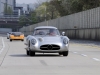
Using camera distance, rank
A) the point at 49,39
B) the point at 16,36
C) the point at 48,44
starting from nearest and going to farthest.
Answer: the point at 48,44 → the point at 49,39 → the point at 16,36

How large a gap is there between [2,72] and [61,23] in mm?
68179

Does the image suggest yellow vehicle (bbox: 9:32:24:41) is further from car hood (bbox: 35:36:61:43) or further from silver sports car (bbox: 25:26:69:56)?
car hood (bbox: 35:36:61:43)

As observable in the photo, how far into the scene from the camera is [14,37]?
5778 cm

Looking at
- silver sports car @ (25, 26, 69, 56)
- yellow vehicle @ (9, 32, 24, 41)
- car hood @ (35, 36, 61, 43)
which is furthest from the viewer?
yellow vehicle @ (9, 32, 24, 41)

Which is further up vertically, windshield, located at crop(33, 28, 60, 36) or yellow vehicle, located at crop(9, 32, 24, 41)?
windshield, located at crop(33, 28, 60, 36)

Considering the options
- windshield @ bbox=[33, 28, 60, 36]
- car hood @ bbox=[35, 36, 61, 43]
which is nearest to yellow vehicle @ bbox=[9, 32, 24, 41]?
windshield @ bbox=[33, 28, 60, 36]

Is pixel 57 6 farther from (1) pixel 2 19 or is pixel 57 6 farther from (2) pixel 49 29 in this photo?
(2) pixel 49 29

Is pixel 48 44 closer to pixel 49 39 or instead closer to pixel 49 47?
pixel 49 47

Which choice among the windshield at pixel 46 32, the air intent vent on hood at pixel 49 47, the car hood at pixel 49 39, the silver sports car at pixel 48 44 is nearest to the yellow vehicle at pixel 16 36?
the windshield at pixel 46 32

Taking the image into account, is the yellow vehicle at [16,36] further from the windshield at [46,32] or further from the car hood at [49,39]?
the car hood at [49,39]

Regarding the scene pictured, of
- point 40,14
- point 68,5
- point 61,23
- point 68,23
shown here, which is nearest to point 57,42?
point 68,23

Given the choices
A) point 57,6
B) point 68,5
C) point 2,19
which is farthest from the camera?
point 2,19

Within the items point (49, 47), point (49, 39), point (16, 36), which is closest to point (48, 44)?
point (49, 47)

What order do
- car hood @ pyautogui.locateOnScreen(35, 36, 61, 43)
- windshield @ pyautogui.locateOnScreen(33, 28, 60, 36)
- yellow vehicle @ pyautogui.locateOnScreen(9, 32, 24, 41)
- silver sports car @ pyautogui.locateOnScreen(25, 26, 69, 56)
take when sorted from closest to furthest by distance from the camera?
silver sports car @ pyautogui.locateOnScreen(25, 26, 69, 56) → car hood @ pyautogui.locateOnScreen(35, 36, 61, 43) → windshield @ pyautogui.locateOnScreen(33, 28, 60, 36) → yellow vehicle @ pyautogui.locateOnScreen(9, 32, 24, 41)
